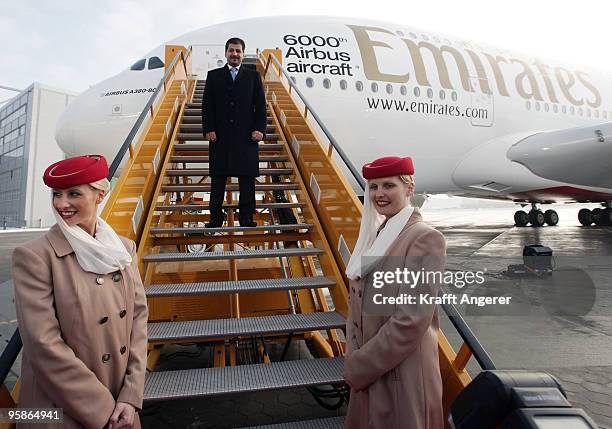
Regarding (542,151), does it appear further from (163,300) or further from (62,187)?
(62,187)

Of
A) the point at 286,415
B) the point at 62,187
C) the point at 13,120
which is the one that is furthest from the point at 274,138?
the point at 13,120

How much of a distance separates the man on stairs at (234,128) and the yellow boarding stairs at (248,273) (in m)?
0.27

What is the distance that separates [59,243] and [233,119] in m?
2.83

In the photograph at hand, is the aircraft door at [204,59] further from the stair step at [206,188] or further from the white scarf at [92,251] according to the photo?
the white scarf at [92,251]

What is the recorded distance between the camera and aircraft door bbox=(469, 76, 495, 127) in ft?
32.3

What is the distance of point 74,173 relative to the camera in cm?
151

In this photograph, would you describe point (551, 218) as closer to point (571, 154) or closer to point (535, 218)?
point (535, 218)

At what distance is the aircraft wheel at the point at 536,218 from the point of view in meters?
17.5

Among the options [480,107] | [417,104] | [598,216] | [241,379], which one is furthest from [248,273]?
[598,216]

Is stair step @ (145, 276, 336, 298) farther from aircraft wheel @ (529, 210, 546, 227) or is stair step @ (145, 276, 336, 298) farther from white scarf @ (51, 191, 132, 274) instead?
aircraft wheel @ (529, 210, 546, 227)

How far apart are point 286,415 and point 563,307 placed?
4154 mm

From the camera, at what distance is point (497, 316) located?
478 centimetres

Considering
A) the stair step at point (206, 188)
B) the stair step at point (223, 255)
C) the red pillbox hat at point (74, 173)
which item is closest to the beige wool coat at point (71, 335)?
the red pillbox hat at point (74, 173)

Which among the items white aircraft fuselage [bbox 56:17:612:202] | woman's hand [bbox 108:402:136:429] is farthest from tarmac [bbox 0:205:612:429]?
white aircraft fuselage [bbox 56:17:612:202]
